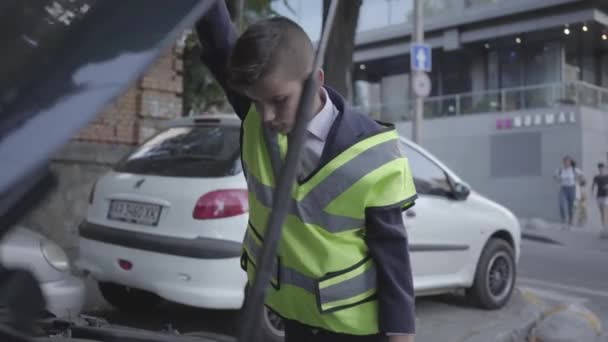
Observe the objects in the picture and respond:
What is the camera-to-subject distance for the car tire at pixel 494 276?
6.06 metres

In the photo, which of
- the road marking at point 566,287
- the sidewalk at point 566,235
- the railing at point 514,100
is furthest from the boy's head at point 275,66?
the railing at point 514,100

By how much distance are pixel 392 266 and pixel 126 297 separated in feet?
12.7

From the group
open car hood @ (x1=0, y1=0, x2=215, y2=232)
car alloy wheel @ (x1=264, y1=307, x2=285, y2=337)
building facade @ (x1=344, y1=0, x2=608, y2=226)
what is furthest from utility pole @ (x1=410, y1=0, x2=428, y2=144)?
open car hood @ (x1=0, y1=0, x2=215, y2=232)

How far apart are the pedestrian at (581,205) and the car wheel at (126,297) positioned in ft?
47.1

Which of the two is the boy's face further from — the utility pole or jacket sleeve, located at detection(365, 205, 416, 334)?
the utility pole

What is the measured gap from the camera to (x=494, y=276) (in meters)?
6.23

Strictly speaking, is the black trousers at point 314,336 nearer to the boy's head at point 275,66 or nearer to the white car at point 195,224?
the boy's head at point 275,66

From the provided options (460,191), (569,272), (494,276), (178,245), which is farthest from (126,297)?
(569,272)

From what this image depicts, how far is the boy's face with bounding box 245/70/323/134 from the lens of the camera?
4.65ft

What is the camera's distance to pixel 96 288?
5.53 meters

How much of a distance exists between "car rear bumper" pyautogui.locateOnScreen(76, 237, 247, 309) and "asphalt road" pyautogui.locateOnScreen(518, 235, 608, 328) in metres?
3.71

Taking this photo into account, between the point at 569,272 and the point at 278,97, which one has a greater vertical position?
the point at 278,97

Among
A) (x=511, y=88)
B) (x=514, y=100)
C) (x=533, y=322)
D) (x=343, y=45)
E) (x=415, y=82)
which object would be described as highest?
(x=511, y=88)

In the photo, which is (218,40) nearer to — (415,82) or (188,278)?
(188,278)
